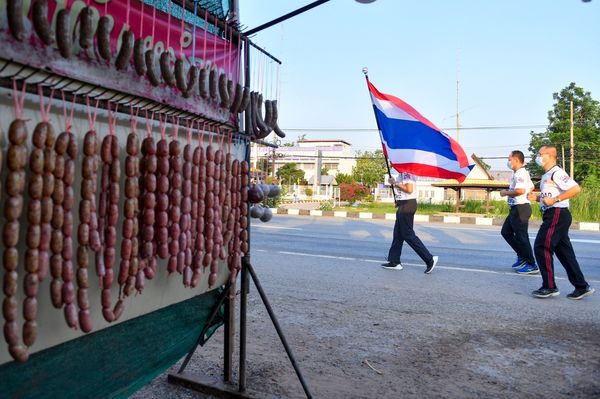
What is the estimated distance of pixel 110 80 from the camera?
171cm

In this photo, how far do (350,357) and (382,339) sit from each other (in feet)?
1.65

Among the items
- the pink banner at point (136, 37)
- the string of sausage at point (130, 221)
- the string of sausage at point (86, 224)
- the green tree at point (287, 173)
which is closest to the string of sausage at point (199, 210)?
the pink banner at point (136, 37)

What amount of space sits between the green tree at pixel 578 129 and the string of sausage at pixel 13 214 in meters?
40.9

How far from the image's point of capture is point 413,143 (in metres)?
5.83

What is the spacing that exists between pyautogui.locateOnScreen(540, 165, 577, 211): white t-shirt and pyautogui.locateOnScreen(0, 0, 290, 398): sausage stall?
A: 3905mm

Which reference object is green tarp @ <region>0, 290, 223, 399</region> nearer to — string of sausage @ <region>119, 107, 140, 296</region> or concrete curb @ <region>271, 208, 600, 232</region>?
string of sausage @ <region>119, 107, 140, 296</region>

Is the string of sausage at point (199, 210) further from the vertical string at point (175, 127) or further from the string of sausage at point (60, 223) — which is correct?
the string of sausage at point (60, 223)

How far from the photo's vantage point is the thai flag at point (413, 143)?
225 inches

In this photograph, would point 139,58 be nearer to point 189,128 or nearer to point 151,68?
point 151,68

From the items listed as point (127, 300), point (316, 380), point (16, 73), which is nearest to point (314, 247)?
point (316, 380)

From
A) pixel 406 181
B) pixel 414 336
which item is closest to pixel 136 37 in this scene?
pixel 414 336

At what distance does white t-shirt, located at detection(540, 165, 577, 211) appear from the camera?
5121 mm

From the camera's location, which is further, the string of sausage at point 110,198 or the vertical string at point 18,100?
the string of sausage at point 110,198

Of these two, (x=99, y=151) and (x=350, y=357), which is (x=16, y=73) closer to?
(x=99, y=151)
